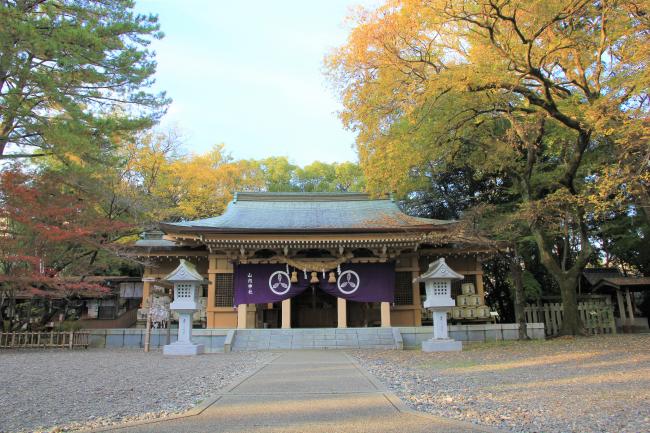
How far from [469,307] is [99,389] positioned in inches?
526

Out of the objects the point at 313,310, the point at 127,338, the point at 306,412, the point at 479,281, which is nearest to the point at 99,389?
the point at 306,412

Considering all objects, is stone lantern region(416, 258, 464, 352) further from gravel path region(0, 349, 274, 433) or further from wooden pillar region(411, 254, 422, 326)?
gravel path region(0, 349, 274, 433)

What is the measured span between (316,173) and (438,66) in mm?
22318

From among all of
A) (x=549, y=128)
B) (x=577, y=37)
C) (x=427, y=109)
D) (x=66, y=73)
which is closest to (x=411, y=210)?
(x=549, y=128)

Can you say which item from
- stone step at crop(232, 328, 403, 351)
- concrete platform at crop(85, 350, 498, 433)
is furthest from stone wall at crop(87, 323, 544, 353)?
concrete platform at crop(85, 350, 498, 433)

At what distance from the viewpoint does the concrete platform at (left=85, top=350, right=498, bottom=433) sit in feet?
13.1

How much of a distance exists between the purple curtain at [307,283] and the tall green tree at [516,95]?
3.33 m

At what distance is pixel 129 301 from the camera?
20844mm

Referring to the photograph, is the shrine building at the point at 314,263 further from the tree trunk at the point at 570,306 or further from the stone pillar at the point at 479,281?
the tree trunk at the point at 570,306

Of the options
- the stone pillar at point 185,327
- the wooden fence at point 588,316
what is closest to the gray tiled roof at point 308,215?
the stone pillar at point 185,327

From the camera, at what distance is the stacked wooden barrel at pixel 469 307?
1642 cm

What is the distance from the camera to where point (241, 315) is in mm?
15695

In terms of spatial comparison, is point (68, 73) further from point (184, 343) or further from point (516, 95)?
point (516, 95)

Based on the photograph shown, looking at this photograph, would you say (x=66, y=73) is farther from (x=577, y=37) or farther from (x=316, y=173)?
(x=316, y=173)
